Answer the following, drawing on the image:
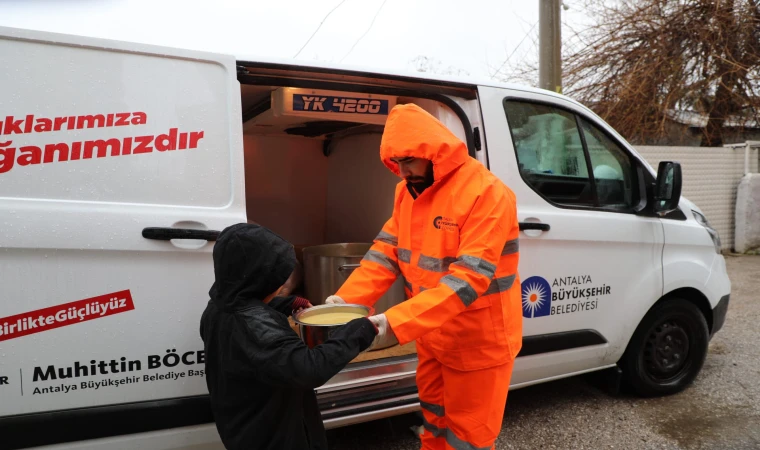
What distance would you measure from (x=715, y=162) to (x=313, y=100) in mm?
8446

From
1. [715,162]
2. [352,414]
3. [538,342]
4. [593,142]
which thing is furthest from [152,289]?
[715,162]

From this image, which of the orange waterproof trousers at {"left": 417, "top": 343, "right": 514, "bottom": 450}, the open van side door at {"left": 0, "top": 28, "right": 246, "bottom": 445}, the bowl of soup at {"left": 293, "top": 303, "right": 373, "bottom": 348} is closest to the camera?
the bowl of soup at {"left": 293, "top": 303, "right": 373, "bottom": 348}

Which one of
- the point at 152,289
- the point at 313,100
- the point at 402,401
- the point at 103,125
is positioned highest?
the point at 313,100

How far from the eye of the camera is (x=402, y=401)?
2521 mm

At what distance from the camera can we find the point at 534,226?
2.67 metres

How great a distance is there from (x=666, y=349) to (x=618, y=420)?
0.60 metres

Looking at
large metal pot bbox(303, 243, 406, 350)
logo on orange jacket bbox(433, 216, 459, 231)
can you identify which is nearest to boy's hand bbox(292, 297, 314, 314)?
logo on orange jacket bbox(433, 216, 459, 231)

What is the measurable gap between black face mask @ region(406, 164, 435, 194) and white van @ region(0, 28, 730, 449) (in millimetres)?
681

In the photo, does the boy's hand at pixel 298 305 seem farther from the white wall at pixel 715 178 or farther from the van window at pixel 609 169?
the white wall at pixel 715 178

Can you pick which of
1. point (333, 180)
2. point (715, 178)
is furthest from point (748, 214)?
point (333, 180)

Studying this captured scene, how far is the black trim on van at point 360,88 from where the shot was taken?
89.4 inches

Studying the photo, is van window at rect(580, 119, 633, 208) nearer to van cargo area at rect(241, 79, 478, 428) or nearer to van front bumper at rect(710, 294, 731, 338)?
van cargo area at rect(241, 79, 478, 428)

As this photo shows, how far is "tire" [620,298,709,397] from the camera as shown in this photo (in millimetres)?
3234

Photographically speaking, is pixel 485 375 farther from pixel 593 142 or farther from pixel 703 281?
pixel 703 281
